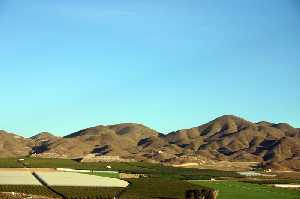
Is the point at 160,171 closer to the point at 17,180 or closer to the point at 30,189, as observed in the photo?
the point at 17,180

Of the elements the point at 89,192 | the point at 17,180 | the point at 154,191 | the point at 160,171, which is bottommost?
the point at 89,192

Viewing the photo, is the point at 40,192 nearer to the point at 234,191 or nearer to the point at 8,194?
the point at 8,194

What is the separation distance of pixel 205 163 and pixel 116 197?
130 metres

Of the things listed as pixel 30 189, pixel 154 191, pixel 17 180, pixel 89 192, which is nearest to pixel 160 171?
pixel 17 180

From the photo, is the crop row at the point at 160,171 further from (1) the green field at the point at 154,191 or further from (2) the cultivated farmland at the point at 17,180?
(2) the cultivated farmland at the point at 17,180

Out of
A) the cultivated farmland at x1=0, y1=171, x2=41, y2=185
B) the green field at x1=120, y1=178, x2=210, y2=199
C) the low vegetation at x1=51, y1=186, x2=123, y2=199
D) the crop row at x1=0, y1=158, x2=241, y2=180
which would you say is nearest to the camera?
the low vegetation at x1=51, y1=186, x2=123, y2=199

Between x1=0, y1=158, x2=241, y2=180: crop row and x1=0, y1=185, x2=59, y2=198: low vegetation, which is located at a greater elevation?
x1=0, y1=158, x2=241, y2=180: crop row

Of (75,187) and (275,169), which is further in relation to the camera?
(275,169)

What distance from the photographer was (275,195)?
84188 mm

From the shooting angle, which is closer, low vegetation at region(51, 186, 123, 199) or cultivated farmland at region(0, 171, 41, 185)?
low vegetation at region(51, 186, 123, 199)

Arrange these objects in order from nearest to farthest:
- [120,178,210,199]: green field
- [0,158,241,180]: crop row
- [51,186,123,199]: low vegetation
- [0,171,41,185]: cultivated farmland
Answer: [51,186,123,199]: low vegetation
[120,178,210,199]: green field
[0,171,41,185]: cultivated farmland
[0,158,241,180]: crop row

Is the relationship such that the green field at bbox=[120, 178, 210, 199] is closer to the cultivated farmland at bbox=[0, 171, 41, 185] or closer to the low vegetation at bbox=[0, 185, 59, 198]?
the low vegetation at bbox=[0, 185, 59, 198]

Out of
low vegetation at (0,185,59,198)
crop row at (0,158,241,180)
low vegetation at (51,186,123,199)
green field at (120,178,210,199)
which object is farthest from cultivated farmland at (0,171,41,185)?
crop row at (0,158,241,180)

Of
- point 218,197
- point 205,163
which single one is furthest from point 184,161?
point 218,197
